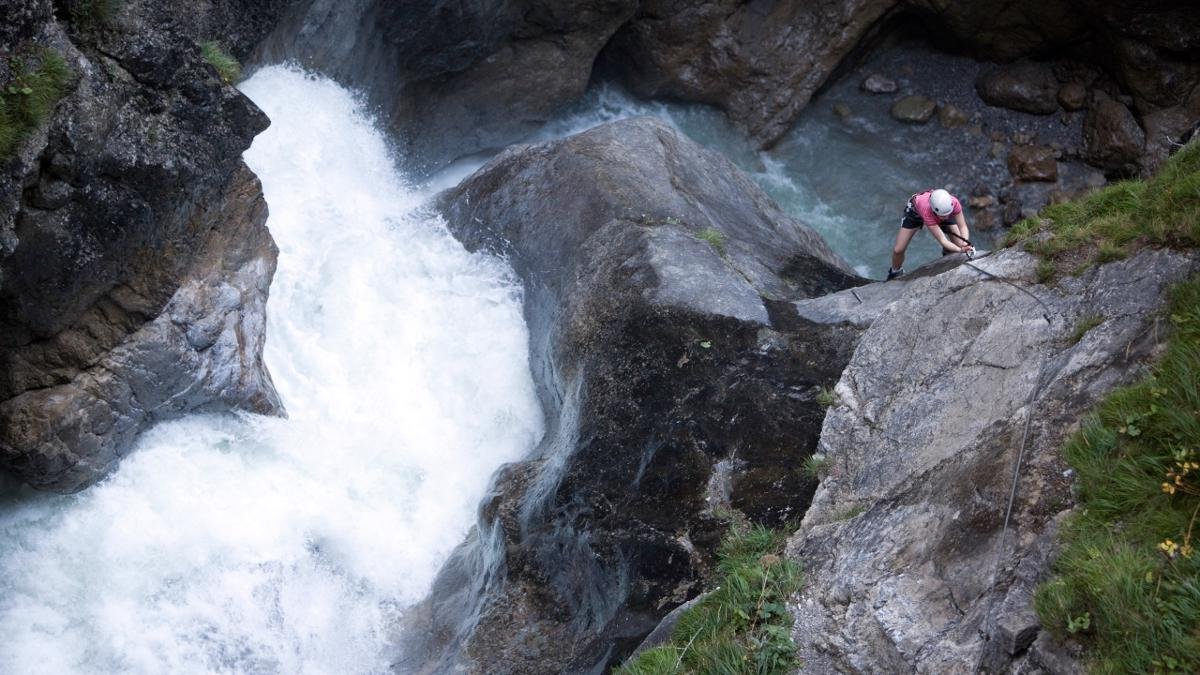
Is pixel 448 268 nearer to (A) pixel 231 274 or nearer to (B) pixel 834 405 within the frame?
(A) pixel 231 274

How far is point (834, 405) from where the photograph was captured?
313 inches

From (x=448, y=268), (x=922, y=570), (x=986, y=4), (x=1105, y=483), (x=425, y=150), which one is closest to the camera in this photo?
(x=1105, y=483)

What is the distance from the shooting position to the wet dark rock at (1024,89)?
1670cm

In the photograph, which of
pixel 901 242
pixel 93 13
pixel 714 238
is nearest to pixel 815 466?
pixel 714 238

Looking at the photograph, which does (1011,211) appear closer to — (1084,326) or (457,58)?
(457,58)

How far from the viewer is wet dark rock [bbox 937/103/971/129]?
16.9 meters

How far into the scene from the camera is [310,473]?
33.5ft

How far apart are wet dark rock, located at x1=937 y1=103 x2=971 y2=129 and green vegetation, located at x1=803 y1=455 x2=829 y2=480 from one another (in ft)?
36.3

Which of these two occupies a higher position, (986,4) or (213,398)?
(213,398)

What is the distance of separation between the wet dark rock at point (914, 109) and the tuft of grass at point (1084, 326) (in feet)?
36.5

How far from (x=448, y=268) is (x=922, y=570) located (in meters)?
7.35

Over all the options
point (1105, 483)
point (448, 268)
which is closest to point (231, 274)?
point (448, 268)

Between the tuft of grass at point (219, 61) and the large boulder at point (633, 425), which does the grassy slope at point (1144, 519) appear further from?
the tuft of grass at point (219, 61)

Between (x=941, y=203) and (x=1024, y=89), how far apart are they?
309 inches
